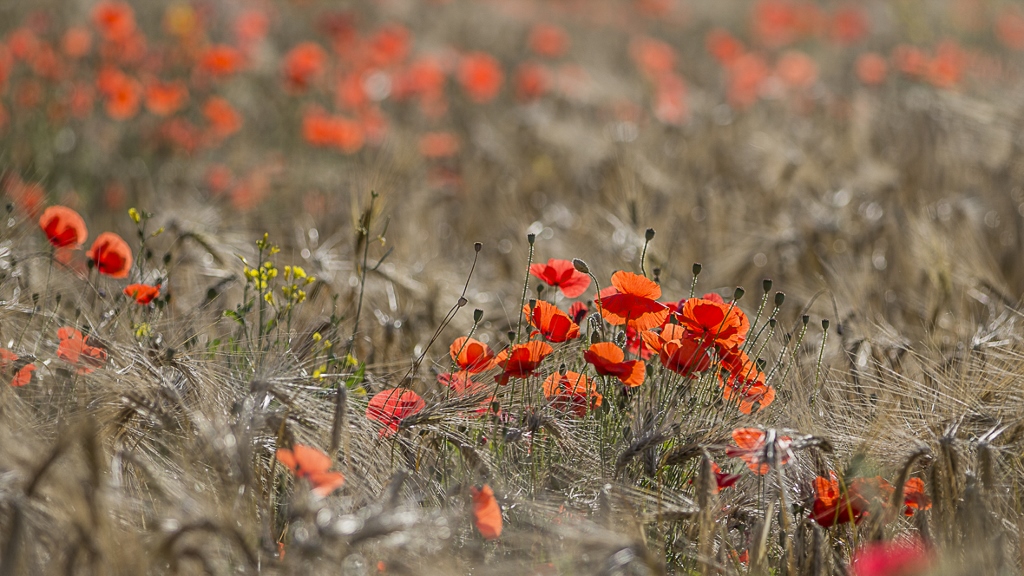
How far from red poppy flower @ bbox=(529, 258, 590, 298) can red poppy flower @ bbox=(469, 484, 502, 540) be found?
0.57m

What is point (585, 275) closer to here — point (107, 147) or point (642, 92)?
point (107, 147)

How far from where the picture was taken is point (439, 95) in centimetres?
600

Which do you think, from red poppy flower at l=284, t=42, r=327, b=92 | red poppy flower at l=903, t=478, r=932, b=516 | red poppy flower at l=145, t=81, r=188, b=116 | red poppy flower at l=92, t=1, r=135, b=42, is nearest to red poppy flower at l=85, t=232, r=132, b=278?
red poppy flower at l=903, t=478, r=932, b=516

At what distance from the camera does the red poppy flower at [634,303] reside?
1919mm

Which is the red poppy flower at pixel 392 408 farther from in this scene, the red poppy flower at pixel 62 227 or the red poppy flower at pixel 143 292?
the red poppy flower at pixel 62 227

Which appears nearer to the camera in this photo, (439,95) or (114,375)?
(114,375)

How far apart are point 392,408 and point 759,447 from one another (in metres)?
0.67

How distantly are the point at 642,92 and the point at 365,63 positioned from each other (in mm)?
1883

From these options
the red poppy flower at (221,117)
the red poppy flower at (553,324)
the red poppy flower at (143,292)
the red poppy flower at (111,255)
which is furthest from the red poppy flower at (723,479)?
the red poppy flower at (221,117)

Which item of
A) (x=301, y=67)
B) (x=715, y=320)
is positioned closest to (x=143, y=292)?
(x=715, y=320)

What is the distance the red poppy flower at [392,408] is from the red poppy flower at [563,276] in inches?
13.9

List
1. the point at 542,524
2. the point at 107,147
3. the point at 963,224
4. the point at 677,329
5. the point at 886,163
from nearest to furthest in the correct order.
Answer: the point at 542,524
the point at 677,329
the point at 963,224
the point at 886,163
the point at 107,147

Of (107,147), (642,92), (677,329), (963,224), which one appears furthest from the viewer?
(642,92)

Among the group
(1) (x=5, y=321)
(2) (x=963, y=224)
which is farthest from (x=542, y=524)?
(2) (x=963, y=224)
